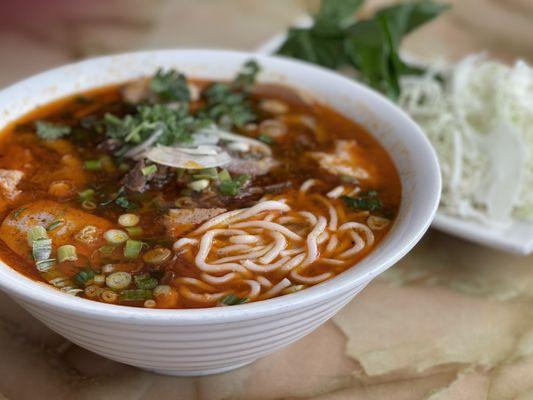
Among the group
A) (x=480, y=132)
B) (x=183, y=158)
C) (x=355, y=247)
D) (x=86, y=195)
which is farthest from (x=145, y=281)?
(x=480, y=132)

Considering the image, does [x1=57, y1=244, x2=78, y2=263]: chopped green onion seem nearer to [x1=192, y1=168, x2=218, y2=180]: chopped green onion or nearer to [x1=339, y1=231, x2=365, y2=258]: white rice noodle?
[x1=192, y1=168, x2=218, y2=180]: chopped green onion

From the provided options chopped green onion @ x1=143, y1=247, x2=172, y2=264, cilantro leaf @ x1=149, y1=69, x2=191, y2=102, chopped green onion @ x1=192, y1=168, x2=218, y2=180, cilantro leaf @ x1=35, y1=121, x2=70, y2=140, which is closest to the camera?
chopped green onion @ x1=143, y1=247, x2=172, y2=264

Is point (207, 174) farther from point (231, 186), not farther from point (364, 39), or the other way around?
point (364, 39)

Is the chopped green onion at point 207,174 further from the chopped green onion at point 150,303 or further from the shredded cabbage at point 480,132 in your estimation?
the shredded cabbage at point 480,132

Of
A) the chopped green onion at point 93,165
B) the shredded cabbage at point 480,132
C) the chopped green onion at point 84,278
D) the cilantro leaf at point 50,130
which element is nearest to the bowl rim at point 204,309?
the chopped green onion at point 84,278

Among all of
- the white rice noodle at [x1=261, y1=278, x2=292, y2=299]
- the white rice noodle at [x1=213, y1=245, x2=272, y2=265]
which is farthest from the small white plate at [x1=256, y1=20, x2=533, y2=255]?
the white rice noodle at [x1=261, y1=278, x2=292, y2=299]

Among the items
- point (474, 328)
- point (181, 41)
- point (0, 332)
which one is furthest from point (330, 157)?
point (181, 41)
